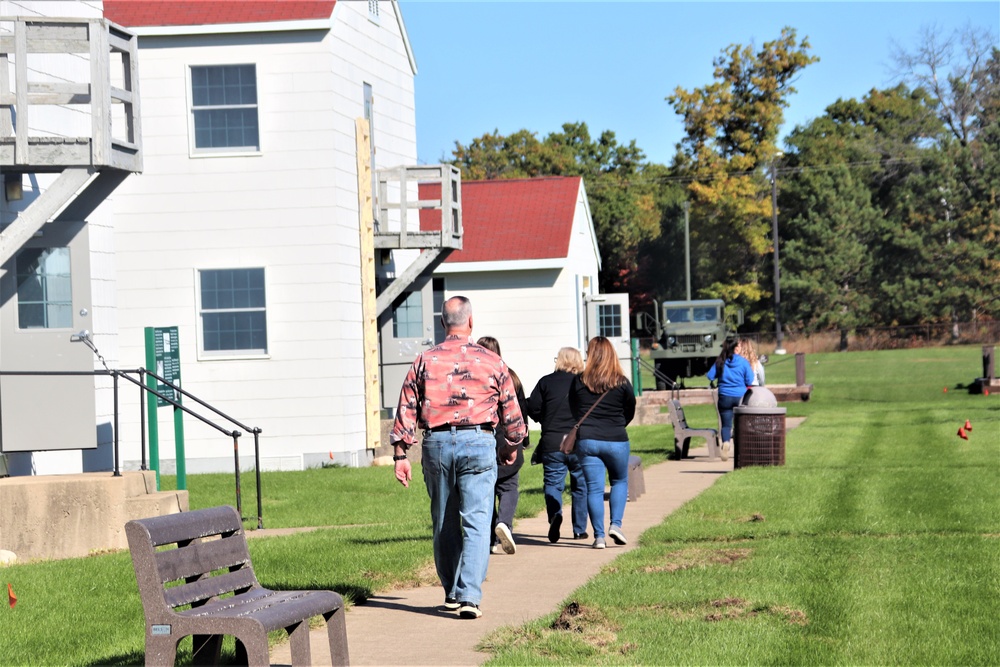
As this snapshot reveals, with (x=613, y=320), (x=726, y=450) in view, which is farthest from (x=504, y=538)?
(x=613, y=320)

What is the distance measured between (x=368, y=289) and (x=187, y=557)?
55.8 ft

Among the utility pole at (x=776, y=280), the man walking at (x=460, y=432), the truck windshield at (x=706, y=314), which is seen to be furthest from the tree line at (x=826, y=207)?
the man walking at (x=460, y=432)

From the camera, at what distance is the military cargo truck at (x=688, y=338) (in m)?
44.4

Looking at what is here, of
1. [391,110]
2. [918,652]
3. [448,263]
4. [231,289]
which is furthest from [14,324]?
[448,263]

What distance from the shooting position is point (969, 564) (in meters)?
10.2

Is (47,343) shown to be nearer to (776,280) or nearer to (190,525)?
(190,525)

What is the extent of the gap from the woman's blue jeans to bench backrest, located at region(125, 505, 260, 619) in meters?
13.5

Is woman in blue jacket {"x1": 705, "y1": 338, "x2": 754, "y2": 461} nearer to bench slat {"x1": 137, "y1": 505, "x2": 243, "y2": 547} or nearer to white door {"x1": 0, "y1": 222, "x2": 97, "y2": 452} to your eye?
white door {"x1": 0, "y1": 222, "x2": 97, "y2": 452}

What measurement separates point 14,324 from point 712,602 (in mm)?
8683

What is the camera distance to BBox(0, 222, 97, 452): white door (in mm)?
14375

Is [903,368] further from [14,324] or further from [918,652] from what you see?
[918,652]

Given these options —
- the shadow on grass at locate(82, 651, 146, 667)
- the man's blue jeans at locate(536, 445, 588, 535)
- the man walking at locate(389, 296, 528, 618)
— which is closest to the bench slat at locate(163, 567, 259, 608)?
the shadow on grass at locate(82, 651, 146, 667)

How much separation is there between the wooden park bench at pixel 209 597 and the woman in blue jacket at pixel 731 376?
13.2 meters

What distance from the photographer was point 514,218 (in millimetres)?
35562
